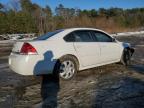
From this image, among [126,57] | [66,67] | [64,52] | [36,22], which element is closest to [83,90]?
[66,67]

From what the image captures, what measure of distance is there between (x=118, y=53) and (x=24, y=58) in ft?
12.1

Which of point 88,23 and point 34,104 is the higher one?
point 88,23

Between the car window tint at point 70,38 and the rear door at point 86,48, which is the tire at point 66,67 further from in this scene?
the car window tint at point 70,38

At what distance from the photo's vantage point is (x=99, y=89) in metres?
6.87

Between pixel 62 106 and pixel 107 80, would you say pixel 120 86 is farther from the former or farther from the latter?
pixel 62 106

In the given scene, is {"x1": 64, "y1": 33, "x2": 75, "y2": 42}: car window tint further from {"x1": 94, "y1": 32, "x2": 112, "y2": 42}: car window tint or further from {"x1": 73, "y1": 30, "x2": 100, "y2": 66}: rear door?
{"x1": 94, "y1": 32, "x2": 112, "y2": 42}: car window tint

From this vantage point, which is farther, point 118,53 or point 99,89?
point 118,53

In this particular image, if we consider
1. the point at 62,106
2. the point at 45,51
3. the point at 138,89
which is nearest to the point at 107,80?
the point at 138,89

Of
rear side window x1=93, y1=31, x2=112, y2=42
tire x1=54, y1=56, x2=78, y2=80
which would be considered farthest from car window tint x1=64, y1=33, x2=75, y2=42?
rear side window x1=93, y1=31, x2=112, y2=42

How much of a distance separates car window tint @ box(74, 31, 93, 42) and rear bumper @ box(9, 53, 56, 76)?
128 centimetres

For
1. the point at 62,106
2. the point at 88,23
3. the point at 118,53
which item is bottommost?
the point at 62,106

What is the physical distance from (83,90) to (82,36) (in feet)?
7.30

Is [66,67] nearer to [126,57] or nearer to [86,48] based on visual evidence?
[86,48]

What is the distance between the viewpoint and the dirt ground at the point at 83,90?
584 centimetres
